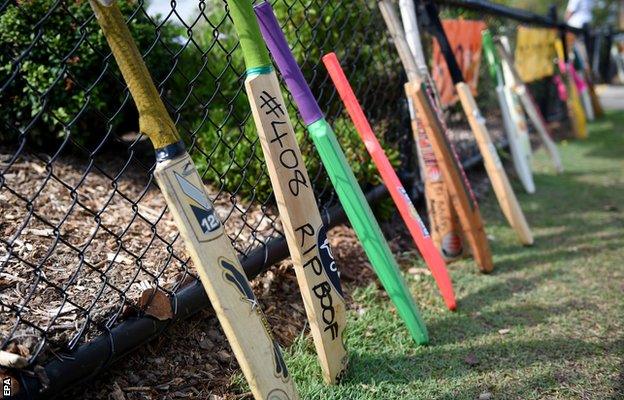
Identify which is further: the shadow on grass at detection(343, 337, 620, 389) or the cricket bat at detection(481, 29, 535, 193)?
the cricket bat at detection(481, 29, 535, 193)

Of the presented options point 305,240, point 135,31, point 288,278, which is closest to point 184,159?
point 305,240

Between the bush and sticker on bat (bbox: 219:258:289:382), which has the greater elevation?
the bush

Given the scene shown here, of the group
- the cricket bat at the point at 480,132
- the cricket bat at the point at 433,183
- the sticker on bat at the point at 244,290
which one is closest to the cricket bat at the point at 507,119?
the cricket bat at the point at 480,132

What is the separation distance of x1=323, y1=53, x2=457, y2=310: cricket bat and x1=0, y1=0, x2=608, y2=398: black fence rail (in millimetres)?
364

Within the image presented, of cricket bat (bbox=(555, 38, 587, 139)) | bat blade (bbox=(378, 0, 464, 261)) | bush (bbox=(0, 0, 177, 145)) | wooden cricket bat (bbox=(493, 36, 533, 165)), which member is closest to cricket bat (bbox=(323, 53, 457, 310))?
bat blade (bbox=(378, 0, 464, 261))

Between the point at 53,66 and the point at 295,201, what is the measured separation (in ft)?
4.04

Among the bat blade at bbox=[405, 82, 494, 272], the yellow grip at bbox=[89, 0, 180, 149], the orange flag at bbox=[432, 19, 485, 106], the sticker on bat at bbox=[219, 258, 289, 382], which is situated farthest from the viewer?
the orange flag at bbox=[432, 19, 485, 106]

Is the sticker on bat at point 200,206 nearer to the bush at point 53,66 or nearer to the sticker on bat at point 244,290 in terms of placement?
the sticker on bat at point 244,290

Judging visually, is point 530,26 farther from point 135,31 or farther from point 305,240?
point 305,240

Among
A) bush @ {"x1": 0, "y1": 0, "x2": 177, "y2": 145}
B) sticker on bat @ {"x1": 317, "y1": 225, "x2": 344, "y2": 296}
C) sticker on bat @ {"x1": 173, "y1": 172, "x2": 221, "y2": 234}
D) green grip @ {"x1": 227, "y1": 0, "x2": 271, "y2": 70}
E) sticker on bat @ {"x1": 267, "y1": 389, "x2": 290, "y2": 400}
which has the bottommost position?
sticker on bat @ {"x1": 267, "y1": 389, "x2": 290, "y2": 400}

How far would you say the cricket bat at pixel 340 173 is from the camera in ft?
5.29

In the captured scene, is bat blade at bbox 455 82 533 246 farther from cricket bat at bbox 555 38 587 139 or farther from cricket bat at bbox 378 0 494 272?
cricket bat at bbox 555 38 587 139

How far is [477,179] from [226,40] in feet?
6.99

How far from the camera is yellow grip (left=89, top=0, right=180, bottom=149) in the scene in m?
1.18
